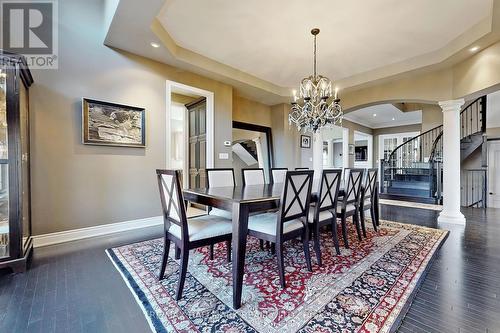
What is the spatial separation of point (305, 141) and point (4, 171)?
6.01 m

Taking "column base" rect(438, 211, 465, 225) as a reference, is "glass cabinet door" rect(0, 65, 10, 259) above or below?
above

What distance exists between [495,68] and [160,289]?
5090mm

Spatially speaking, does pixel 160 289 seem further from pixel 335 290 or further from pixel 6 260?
pixel 6 260

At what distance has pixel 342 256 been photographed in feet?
8.23

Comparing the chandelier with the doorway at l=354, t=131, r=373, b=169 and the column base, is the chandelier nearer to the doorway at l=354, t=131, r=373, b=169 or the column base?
the column base

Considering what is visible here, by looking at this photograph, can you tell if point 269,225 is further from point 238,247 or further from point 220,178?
point 220,178

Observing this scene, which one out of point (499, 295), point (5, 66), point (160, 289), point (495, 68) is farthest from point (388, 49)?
point (5, 66)

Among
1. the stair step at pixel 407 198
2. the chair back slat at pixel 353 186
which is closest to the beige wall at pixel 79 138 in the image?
the chair back slat at pixel 353 186

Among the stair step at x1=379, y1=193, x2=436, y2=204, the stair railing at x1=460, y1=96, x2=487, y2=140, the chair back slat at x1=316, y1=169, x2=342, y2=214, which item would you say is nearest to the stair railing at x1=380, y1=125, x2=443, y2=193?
the stair step at x1=379, y1=193, x2=436, y2=204

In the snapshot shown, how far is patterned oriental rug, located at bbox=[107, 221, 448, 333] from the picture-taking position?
1.46m

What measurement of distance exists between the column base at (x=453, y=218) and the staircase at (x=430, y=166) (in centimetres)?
220

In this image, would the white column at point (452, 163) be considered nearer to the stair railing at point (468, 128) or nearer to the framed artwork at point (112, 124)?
the stair railing at point (468, 128)

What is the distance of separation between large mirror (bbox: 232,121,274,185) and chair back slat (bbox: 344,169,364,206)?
3455mm

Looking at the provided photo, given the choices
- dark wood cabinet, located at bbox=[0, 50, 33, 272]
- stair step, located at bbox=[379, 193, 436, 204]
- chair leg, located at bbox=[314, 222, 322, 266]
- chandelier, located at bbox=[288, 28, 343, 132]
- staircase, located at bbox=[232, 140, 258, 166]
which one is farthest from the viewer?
staircase, located at bbox=[232, 140, 258, 166]
